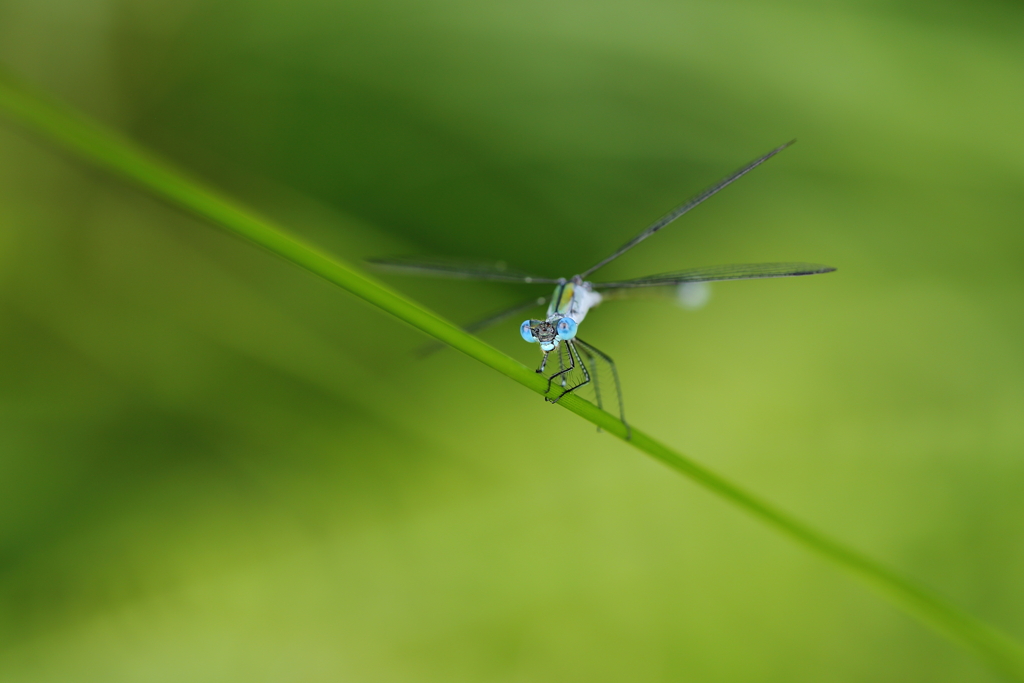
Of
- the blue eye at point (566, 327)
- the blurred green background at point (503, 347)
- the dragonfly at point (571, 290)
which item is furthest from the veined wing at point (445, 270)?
the blurred green background at point (503, 347)

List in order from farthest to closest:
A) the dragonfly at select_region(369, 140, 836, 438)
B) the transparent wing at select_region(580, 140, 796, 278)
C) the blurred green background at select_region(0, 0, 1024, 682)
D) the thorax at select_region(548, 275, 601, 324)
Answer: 1. the blurred green background at select_region(0, 0, 1024, 682)
2. the thorax at select_region(548, 275, 601, 324)
3. the dragonfly at select_region(369, 140, 836, 438)
4. the transparent wing at select_region(580, 140, 796, 278)

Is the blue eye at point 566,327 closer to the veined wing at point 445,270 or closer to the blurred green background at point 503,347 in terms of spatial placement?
the veined wing at point 445,270

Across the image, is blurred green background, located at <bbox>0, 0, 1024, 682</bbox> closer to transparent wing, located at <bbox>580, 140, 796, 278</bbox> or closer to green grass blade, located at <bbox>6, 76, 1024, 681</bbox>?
green grass blade, located at <bbox>6, 76, 1024, 681</bbox>

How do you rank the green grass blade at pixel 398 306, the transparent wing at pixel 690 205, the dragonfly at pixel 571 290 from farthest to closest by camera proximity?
1. the dragonfly at pixel 571 290
2. the transparent wing at pixel 690 205
3. the green grass blade at pixel 398 306

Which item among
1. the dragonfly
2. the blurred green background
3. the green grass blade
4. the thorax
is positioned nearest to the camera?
the green grass blade

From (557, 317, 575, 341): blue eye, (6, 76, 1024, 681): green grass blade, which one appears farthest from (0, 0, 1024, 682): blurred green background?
(557, 317, 575, 341): blue eye

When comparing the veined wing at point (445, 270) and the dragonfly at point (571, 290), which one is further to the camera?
the veined wing at point (445, 270)

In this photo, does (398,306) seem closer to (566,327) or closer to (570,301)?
(566,327)

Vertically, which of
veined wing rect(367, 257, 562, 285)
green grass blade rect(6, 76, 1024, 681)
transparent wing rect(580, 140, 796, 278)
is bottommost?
green grass blade rect(6, 76, 1024, 681)
